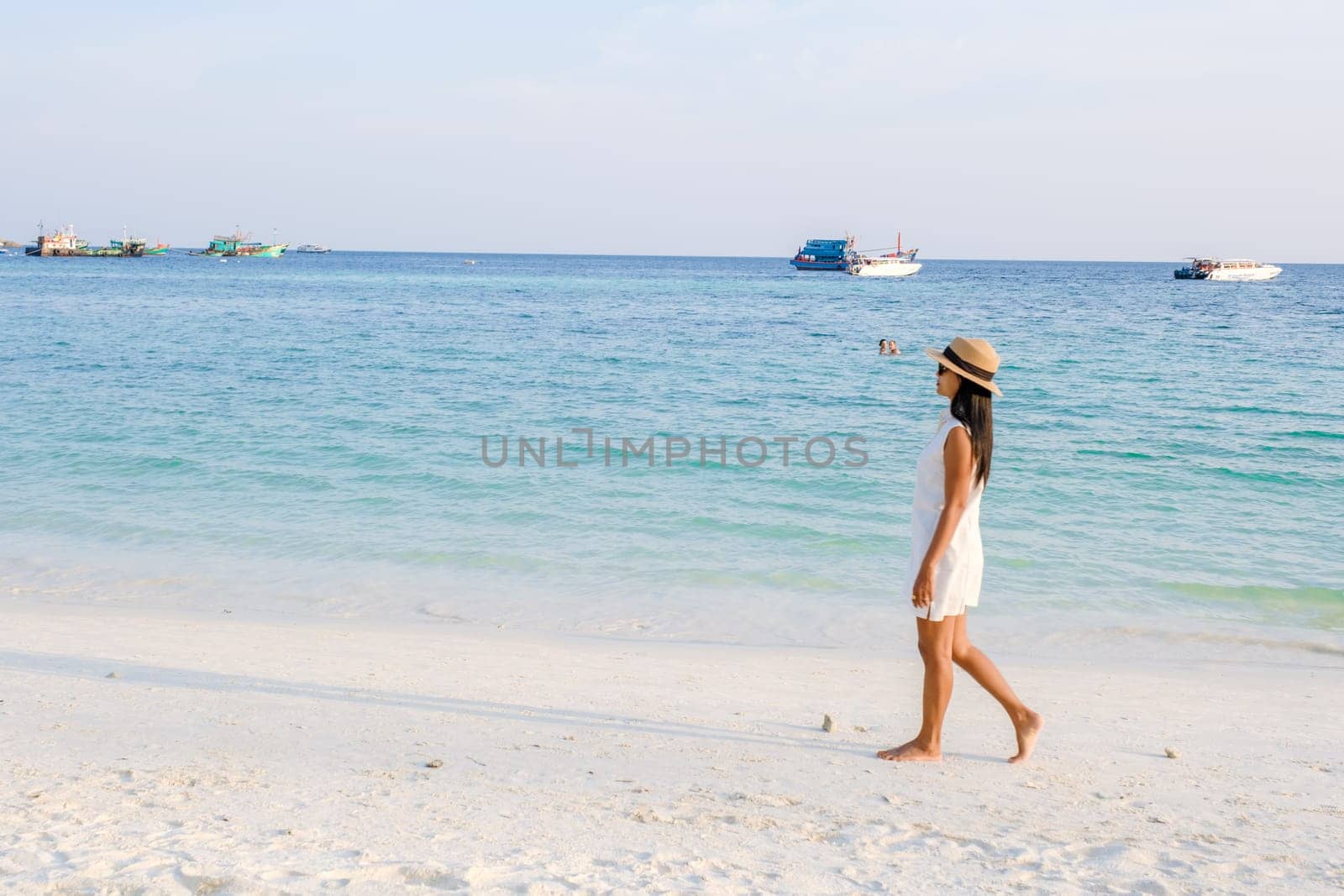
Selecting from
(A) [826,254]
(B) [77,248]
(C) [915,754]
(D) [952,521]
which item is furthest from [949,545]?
(B) [77,248]

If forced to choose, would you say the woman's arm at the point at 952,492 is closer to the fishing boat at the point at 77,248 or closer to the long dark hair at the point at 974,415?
the long dark hair at the point at 974,415

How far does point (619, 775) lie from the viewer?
159 inches

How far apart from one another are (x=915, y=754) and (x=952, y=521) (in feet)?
3.59

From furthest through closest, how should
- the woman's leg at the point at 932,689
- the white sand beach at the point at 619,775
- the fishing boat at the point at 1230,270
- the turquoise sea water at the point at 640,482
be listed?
the fishing boat at the point at 1230,270 → the turquoise sea water at the point at 640,482 → the woman's leg at the point at 932,689 → the white sand beach at the point at 619,775

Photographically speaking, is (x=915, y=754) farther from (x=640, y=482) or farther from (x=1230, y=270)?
(x=1230, y=270)

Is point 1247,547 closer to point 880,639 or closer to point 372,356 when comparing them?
point 880,639

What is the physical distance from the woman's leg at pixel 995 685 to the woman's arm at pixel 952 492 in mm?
367

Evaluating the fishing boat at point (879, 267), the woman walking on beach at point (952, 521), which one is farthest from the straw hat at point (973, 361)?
the fishing boat at point (879, 267)

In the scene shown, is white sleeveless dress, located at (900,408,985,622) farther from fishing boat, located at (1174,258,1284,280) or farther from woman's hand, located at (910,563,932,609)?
fishing boat, located at (1174,258,1284,280)

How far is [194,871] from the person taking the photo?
117 inches

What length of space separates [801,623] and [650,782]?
3.60 metres

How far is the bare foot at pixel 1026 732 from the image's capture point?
4.31 meters

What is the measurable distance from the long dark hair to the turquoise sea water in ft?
11.2

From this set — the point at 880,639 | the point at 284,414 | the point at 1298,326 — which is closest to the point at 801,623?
the point at 880,639
